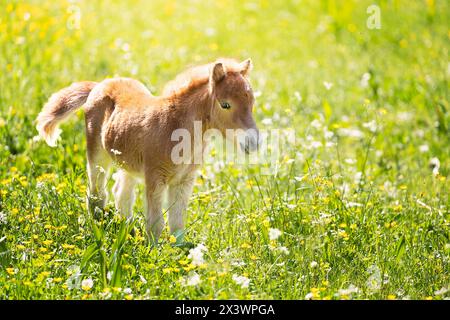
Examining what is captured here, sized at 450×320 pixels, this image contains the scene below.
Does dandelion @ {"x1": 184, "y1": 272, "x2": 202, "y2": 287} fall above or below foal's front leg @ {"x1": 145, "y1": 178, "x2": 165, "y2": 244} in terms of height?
below

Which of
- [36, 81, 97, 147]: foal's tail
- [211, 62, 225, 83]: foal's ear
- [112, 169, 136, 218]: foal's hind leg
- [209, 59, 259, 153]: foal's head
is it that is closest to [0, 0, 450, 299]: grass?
[112, 169, 136, 218]: foal's hind leg

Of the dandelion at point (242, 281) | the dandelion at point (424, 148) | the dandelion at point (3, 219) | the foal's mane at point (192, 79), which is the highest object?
the foal's mane at point (192, 79)

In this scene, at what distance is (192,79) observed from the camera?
5.90 metres

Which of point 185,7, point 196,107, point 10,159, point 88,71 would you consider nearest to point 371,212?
point 196,107

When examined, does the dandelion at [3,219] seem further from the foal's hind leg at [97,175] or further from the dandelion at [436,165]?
the dandelion at [436,165]

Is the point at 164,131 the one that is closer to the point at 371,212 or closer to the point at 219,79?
the point at 219,79

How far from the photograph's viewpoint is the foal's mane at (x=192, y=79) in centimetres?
583

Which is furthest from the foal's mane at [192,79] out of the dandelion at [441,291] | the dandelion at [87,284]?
the dandelion at [441,291]

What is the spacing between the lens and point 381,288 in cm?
512

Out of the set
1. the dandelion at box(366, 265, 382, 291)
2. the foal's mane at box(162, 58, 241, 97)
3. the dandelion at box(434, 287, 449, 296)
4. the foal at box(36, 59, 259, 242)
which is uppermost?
the foal's mane at box(162, 58, 241, 97)

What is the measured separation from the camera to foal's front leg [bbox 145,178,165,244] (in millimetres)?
5699

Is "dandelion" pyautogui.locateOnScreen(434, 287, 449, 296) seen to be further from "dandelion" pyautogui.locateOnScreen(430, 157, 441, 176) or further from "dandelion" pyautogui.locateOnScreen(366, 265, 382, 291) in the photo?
"dandelion" pyautogui.locateOnScreen(430, 157, 441, 176)

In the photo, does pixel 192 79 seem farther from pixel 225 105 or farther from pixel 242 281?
pixel 242 281
